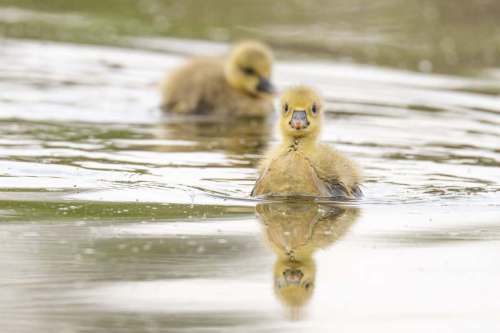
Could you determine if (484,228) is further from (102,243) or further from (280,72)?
(280,72)

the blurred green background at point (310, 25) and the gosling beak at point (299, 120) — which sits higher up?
the blurred green background at point (310, 25)

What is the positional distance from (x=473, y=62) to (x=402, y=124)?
3966mm

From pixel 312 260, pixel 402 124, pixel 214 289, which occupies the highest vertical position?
pixel 402 124

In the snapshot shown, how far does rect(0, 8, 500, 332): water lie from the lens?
5156mm

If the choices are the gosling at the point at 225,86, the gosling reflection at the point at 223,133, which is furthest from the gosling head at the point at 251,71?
the gosling reflection at the point at 223,133

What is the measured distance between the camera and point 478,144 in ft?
31.8

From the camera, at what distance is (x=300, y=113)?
7.52 m

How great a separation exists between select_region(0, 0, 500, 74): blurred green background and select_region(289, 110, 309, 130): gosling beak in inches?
255

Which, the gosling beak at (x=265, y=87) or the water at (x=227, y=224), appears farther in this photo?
the gosling beak at (x=265, y=87)

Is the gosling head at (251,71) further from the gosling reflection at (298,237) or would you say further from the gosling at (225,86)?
the gosling reflection at (298,237)

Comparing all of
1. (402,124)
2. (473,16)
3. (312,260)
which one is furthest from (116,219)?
(473,16)

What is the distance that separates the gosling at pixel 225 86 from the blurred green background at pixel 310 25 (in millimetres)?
2726

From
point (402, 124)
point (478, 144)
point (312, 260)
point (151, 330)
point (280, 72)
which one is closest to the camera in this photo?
point (151, 330)

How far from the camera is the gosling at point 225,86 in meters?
11.4
